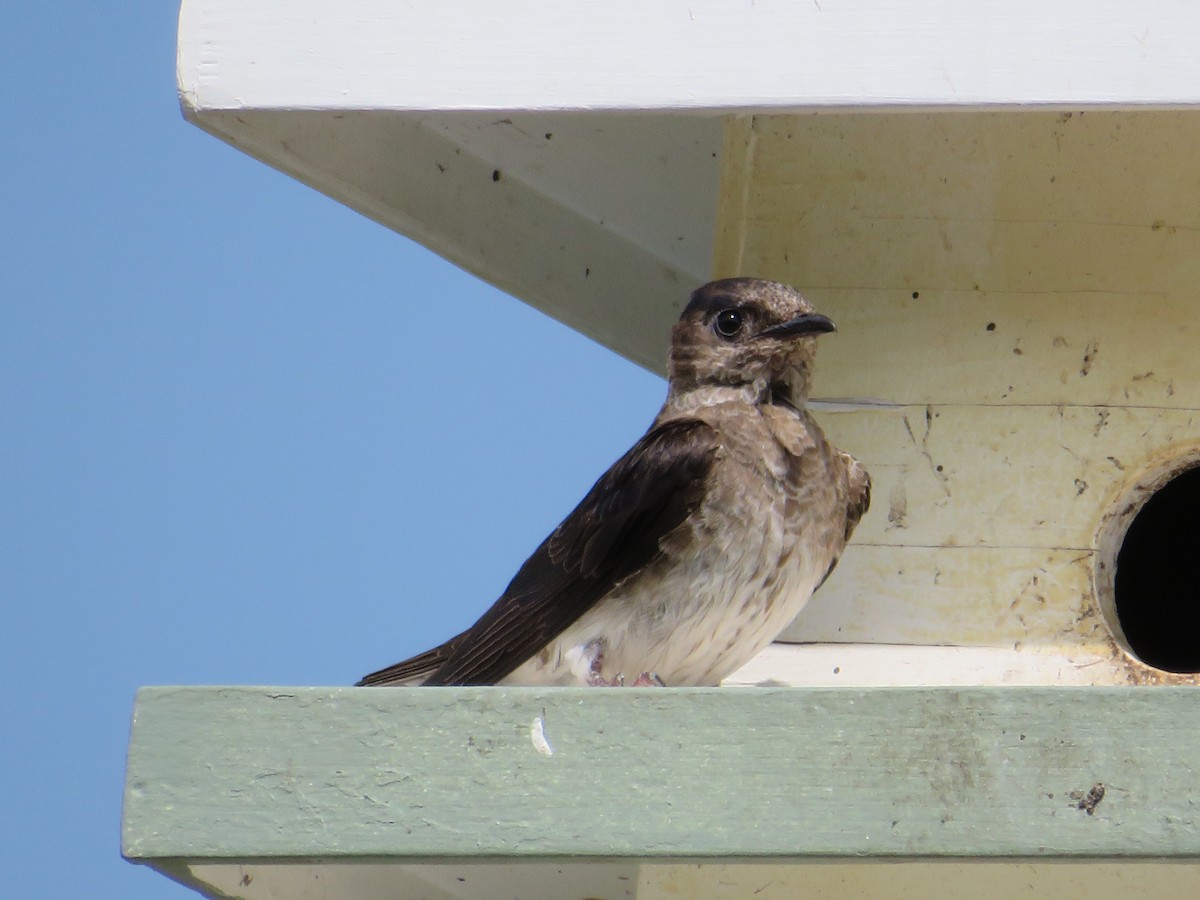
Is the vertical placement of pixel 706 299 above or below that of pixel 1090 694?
above

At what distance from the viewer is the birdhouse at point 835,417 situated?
4.50 feet

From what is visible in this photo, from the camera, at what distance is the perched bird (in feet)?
6.31

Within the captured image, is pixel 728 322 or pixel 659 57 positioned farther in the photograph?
pixel 728 322

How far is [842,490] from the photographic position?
2.06 meters

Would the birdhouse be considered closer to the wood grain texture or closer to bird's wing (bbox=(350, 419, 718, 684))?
the wood grain texture

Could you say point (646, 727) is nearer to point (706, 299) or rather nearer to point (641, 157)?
point (706, 299)

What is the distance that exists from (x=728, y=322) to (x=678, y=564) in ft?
1.20

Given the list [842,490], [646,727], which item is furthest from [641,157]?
[646,727]

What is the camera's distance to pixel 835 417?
87.5 inches

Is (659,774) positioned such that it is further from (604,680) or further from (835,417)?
(835,417)

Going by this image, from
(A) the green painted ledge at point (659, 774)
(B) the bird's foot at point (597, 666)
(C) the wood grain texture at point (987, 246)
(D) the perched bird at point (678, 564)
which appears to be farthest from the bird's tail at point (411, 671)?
(A) the green painted ledge at point (659, 774)

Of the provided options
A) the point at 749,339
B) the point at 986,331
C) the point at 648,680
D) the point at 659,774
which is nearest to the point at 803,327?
the point at 749,339

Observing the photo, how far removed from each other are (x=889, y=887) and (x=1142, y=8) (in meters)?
0.83

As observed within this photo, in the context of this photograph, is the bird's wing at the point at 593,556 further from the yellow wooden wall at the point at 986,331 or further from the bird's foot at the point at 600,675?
the yellow wooden wall at the point at 986,331
